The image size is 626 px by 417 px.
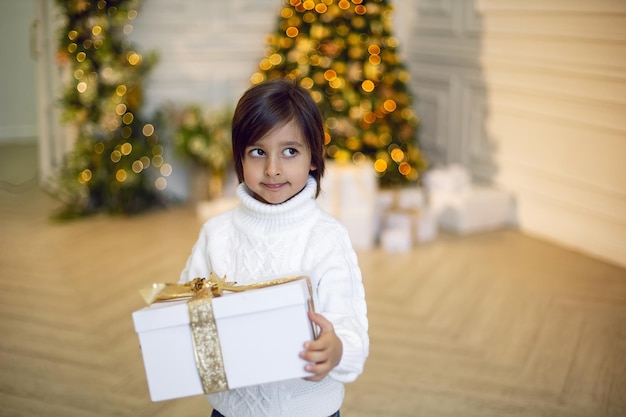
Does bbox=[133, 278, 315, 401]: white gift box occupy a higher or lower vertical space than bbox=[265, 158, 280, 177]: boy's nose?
lower

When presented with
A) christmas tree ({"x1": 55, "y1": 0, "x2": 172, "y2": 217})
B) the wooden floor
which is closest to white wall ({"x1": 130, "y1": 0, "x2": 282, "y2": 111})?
christmas tree ({"x1": 55, "y1": 0, "x2": 172, "y2": 217})

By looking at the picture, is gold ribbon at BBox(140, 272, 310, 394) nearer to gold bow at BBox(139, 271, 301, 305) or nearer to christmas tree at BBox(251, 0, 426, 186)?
gold bow at BBox(139, 271, 301, 305)

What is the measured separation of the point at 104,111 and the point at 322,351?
12.5 feet

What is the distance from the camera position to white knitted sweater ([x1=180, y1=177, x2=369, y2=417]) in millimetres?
1420

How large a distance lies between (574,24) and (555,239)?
1273mm

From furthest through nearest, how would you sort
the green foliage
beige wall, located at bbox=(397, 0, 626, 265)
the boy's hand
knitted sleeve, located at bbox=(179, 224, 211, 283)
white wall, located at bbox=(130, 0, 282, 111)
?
white wall, located at bbox=(130, 0, 282, 111)
the green foliage
beige wall, located at bbox=(397, 0, 626, 265)
knitted sleeve, located at bbox=(179, 224, 211, 283)
the boy's hand

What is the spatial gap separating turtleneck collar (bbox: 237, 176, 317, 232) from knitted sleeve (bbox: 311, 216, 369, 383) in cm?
6

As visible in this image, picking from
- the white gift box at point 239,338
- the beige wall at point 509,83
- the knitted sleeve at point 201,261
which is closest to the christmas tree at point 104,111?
the beige wall at point 509,83

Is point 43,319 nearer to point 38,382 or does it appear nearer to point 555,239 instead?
point 38,382

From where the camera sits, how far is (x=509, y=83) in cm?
470

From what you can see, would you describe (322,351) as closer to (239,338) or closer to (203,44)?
(239,338)

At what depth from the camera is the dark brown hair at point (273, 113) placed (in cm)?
141

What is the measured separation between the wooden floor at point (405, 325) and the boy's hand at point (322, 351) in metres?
1.21

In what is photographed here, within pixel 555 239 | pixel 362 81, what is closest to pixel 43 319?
pixel 362 81
